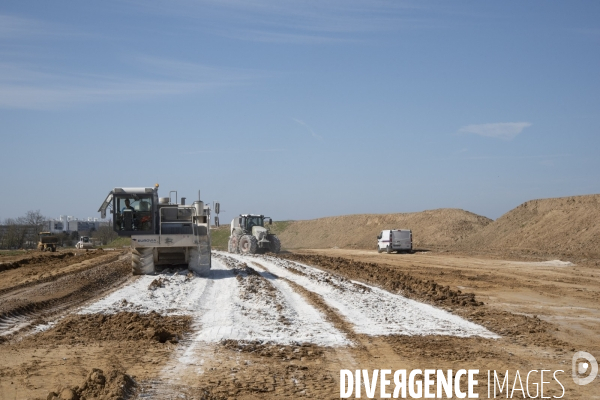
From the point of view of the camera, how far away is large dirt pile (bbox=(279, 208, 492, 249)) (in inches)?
2566

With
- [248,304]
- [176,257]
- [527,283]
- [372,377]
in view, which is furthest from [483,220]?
[372,377]

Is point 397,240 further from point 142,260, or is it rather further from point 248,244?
point 142,260

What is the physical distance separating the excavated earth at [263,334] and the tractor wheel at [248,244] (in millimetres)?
17090

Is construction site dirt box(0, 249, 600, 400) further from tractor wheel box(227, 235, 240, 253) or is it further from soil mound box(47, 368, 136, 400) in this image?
tractor wheel box(227, 235, 240, 253)

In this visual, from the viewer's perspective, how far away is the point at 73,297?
1606cm

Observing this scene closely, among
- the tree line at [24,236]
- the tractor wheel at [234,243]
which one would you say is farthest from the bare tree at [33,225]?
the tractor wheel at [234,243]

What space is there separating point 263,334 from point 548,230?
132 feet

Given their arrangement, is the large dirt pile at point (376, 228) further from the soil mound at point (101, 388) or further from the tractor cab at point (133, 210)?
the soil mound at point (101, 388)

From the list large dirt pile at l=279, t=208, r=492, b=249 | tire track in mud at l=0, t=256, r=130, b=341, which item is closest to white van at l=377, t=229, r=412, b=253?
large dirt pile at l=279, t=208, r=492, b=249

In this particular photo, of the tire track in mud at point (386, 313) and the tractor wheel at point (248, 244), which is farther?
the tractor wheel at point (248, 244)

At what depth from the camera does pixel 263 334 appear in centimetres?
1076

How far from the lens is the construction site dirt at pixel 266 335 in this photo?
24.8ft

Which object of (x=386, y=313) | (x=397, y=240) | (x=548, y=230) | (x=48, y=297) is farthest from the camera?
(x=548, y=230)

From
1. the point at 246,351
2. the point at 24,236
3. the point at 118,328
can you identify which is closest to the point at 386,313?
the point at 246,351
